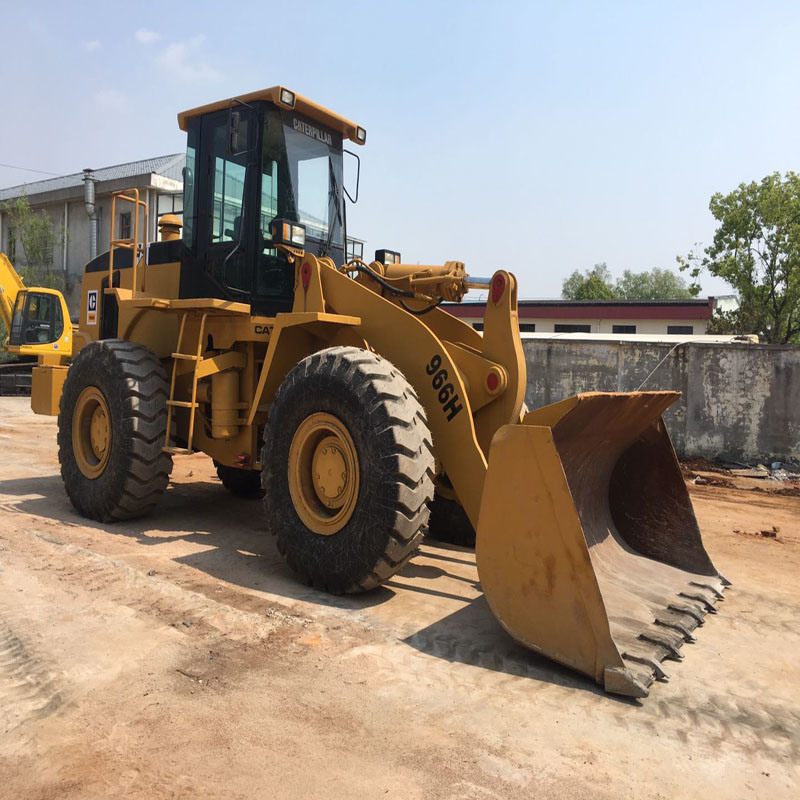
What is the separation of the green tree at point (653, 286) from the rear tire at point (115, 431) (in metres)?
70.3

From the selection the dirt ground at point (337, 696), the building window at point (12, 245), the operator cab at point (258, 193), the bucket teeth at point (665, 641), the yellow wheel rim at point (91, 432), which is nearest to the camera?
the dirt ground at point (337, 696)

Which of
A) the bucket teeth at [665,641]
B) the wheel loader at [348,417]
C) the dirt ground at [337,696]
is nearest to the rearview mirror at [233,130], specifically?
the wheel loader at [348,417]

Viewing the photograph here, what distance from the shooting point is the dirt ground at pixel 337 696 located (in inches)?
99.1

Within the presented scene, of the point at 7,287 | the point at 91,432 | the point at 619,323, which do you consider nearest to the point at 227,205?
the point at 91,432

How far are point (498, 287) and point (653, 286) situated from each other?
7405 cm

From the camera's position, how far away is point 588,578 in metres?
3.26

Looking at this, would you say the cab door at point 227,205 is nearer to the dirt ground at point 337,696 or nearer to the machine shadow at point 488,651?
the dirt ground at point 337,696

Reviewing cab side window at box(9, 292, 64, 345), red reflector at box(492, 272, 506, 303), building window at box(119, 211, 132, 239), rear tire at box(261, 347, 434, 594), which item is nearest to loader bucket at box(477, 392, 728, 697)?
rear tire at box(261, 347, 434, 594)

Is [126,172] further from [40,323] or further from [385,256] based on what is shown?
[385,256]

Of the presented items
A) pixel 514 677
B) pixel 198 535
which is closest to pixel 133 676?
pixel 514 677

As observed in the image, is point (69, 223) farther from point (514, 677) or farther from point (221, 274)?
point (514, 677)

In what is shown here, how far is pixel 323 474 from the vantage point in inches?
178

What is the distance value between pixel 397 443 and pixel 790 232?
23.1m

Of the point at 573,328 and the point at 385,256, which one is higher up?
the point at 573,328
